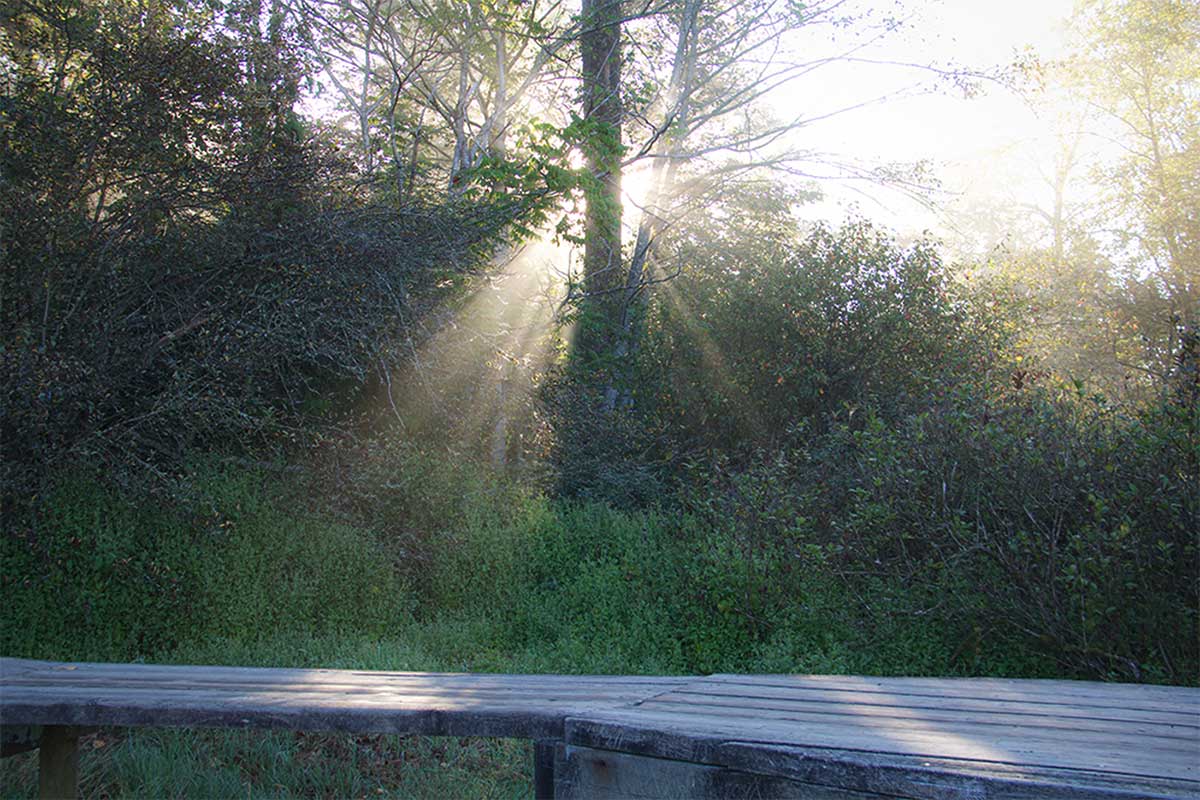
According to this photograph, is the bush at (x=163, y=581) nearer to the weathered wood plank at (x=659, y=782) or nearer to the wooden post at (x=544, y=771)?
the wooden post at (x=544, y=771)

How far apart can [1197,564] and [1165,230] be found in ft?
63.0

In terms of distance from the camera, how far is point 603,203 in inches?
439

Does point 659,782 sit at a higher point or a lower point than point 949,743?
lower

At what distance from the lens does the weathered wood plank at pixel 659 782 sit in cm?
194

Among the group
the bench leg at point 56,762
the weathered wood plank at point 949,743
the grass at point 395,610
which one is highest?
the weathered wood plank at point 949,743

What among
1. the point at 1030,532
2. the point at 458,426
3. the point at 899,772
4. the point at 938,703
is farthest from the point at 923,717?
the point at 458,426

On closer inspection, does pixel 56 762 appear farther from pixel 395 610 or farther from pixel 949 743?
pixel 395 610

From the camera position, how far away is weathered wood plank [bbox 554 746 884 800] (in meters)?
1.94

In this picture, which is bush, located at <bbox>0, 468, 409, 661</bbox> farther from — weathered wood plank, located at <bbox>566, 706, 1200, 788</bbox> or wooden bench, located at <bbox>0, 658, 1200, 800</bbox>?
weathered wood plank, located at <bbox>566, 706, 1200, 788</bbox>

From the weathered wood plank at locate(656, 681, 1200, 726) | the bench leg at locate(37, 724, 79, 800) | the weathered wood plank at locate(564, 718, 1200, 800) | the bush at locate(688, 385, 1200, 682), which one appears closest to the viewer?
the weathered wood plank at locate(564, 718, 1200, 800)

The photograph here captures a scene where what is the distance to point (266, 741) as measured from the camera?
4.83 metres

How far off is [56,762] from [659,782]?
264 centimetres

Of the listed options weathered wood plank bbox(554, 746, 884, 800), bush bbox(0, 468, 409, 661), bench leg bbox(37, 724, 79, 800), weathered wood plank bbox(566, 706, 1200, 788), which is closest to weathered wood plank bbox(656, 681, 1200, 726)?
weathered wood plank bbox(566, 706, 1200, 788)

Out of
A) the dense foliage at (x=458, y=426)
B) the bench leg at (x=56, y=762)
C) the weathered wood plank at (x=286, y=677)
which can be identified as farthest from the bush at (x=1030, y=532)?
the bench leg at (x=56, y=762)
